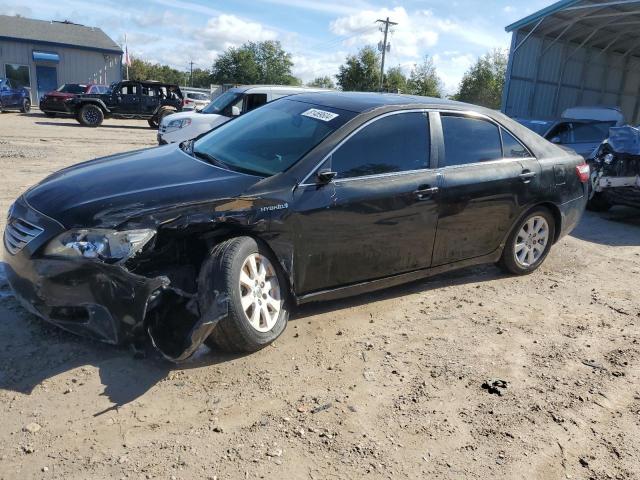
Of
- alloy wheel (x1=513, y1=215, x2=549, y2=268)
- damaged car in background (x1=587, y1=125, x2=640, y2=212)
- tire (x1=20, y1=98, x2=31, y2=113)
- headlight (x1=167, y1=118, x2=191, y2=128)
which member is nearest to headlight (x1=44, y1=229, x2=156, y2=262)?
alloy wheel (x1=513, y1=215, x2=549, y2=268)

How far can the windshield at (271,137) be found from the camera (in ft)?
12.4

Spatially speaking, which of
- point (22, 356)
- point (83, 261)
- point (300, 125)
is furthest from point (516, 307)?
point (22, 356)

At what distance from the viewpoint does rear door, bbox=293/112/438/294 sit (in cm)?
360

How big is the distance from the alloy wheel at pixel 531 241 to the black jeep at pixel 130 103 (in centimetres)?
1759

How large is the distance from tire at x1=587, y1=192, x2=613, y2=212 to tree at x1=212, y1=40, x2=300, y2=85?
61.0 metres

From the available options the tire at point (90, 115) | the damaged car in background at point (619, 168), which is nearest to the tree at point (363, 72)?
the tire at point (90, 115)

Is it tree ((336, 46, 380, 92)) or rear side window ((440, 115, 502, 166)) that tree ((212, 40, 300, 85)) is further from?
rear side window ((440, 115, 502, 166))

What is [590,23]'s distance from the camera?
66.7 feet

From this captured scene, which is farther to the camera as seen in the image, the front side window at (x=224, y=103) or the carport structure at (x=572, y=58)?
the carport structure at (x=572, y=58)

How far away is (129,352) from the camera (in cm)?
332

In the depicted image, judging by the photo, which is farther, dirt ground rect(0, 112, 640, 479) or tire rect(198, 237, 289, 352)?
tire rect(198, 237, 289, 352)

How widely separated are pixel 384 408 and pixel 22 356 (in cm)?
215

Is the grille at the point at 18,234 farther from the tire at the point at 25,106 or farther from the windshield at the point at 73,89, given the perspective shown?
the tire at the point at 25,106

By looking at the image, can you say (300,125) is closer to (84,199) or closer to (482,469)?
(84,199)
